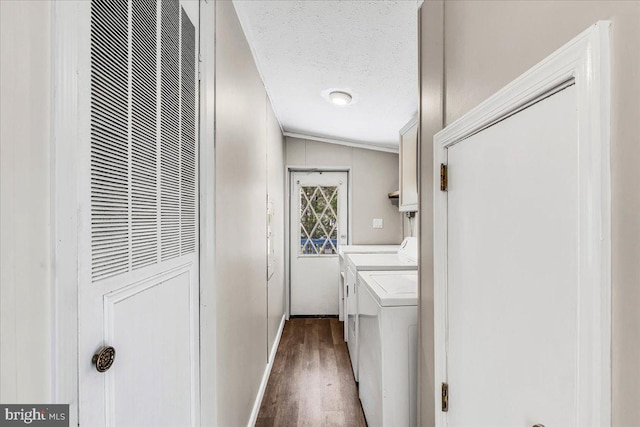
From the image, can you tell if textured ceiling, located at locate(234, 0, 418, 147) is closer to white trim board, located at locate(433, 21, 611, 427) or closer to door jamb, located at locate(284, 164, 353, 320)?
door jamb, located at locate(284, 164, 353, 320)

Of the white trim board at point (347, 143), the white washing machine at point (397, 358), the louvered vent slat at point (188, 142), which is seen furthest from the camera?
the white trim board at point (347, 143)

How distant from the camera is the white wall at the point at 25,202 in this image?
0.46m

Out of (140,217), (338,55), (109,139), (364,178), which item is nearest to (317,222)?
(364,178)

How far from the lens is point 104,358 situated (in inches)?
25.7

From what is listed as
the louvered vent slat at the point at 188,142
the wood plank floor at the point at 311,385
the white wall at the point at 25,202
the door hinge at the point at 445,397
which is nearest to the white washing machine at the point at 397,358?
the door hinge at the point at 445,397

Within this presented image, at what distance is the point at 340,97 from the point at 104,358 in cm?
243

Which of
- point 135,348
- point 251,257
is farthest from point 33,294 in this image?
point 251,257

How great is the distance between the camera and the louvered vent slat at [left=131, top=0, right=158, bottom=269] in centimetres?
79

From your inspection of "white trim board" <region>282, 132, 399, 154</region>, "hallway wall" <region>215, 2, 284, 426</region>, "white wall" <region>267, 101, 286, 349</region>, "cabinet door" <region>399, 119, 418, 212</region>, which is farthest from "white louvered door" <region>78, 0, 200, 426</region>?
"white trim board" <region>282, 132, 399, 154</region>

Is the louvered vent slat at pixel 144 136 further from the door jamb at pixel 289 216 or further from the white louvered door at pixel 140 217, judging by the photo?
the door jamb at pixel 289 216

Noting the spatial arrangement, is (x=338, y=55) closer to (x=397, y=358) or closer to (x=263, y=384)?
(x=397, y=358)

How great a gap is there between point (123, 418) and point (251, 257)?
4.34 ft

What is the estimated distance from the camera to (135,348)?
2.58ft

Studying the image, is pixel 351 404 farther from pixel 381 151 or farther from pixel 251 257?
pixel 381 151
